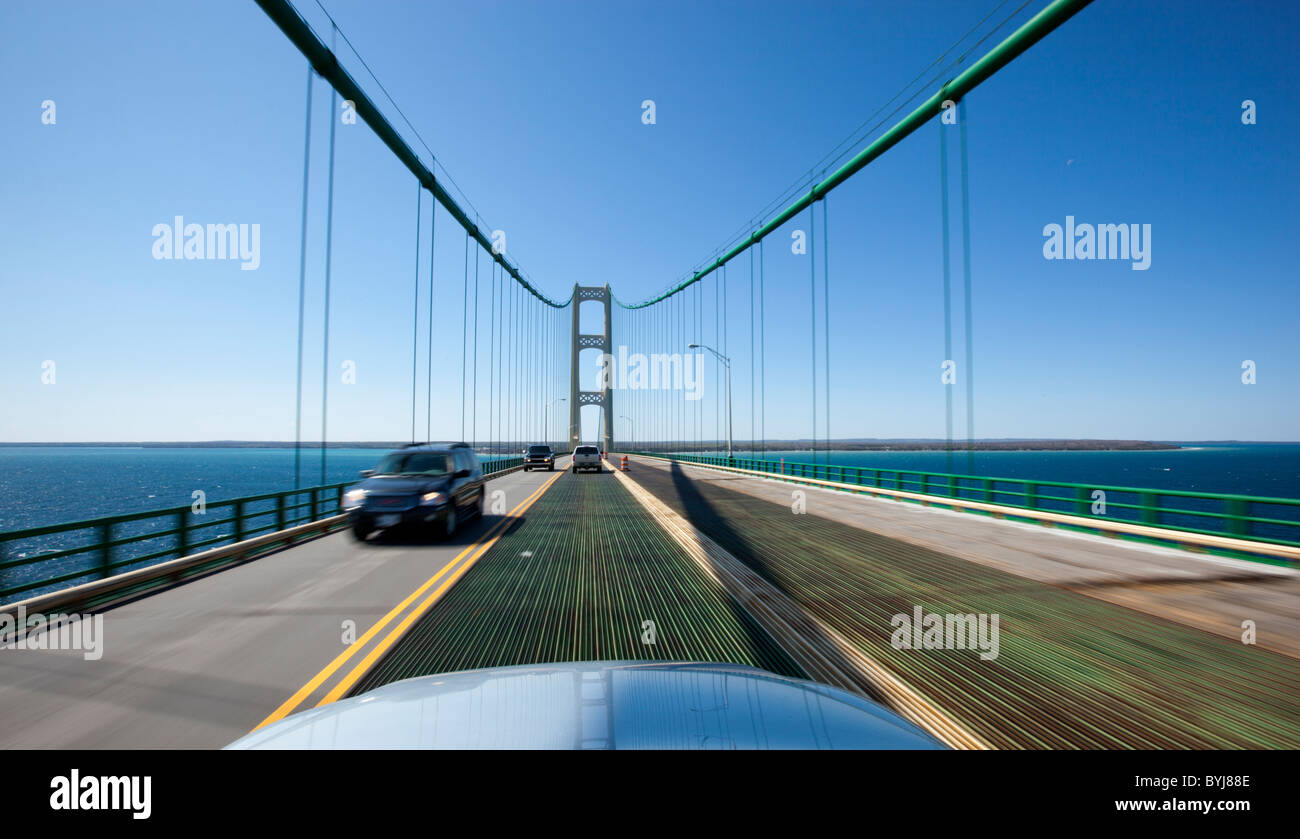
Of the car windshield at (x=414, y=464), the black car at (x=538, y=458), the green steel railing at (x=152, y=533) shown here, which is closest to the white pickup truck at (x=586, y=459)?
the black car at (x=538, y=458)

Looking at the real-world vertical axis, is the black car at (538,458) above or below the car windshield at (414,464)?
below

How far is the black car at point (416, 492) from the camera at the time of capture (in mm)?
11047

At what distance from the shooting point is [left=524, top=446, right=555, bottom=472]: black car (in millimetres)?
45906

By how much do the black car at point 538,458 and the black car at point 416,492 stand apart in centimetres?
3220

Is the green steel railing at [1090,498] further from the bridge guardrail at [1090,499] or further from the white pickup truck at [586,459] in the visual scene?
the white pickup truck at [586,459]

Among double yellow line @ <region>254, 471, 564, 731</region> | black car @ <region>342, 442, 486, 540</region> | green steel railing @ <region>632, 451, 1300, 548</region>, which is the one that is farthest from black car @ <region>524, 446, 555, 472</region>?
double yellow line @ <region>254, 471, 564, 731</region>

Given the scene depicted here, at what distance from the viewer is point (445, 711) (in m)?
2.22

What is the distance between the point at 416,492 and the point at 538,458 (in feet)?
114

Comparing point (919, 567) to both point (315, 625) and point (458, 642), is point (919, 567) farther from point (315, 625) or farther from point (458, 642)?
point (315, 625)

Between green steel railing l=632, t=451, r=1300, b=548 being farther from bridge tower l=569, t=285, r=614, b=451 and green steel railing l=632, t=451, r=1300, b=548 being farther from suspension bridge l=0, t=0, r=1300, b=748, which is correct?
bridge tower l=569, t=285, r=614, b=451
